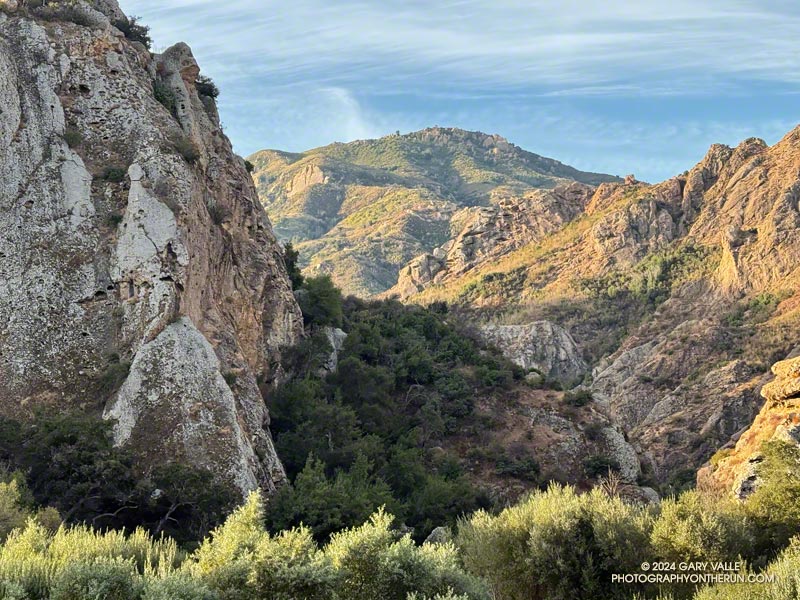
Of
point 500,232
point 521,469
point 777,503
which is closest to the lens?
point 777,503

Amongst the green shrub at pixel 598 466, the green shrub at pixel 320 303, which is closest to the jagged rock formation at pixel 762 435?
the green shrub at pixel 598 466

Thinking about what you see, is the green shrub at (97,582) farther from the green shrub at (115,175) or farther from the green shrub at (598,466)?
the green shrub at (598,466)

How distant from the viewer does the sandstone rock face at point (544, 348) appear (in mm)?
75688

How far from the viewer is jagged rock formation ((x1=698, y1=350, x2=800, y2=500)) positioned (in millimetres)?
22984

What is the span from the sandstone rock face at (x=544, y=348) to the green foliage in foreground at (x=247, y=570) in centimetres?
5874

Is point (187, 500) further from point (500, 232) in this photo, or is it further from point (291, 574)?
point (500, 232)

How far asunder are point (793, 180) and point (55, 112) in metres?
68.5

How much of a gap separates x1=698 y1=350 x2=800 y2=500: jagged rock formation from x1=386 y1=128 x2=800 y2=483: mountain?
14.8 meters

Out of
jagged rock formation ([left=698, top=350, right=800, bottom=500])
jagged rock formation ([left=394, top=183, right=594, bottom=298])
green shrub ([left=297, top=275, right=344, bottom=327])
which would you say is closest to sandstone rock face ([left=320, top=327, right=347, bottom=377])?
green shrub ([left=297, top=275, right=344, bottom=327])

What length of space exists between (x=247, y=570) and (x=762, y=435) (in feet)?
53.5

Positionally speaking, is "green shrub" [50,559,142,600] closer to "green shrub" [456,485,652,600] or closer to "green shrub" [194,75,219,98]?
"green shrub" [456,485,652,600]

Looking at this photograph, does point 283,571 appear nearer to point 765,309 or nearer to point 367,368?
point 367,368

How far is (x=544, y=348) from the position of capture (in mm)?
78375

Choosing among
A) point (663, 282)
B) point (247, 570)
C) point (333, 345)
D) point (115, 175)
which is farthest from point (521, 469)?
point (663, 282)
